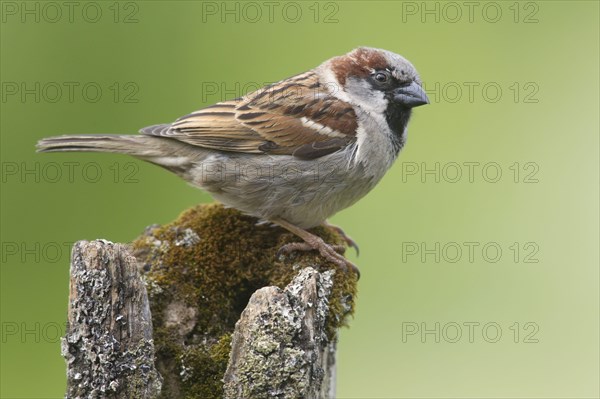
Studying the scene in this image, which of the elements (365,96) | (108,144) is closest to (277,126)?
(365,96)

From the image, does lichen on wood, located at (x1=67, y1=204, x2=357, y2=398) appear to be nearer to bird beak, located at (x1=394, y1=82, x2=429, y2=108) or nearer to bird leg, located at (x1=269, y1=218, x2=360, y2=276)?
bird leg, located at (x1=269, y1=218, x2=360, y2=276)

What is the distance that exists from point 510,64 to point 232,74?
2053 mm

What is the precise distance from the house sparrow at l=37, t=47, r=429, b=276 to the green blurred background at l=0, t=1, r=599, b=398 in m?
0.89

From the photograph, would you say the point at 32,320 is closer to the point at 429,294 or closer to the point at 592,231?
the point at 429,294

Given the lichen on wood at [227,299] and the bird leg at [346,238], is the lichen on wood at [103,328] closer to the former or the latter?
the lichen on wood at [227,299]

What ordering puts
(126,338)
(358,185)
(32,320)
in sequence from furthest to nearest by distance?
(32,320) → (358,185) → (126,338)

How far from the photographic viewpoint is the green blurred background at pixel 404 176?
4629 millimetres

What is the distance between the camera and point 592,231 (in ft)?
17.7

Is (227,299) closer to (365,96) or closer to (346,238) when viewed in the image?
(346,238)

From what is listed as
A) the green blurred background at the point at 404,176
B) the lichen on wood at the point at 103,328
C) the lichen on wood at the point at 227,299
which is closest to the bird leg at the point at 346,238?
the lichen on wood at the point at 227,299

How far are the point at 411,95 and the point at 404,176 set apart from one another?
143 centimetres

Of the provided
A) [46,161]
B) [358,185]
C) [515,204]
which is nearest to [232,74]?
[46,161]

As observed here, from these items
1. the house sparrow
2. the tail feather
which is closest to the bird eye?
the house sparrow

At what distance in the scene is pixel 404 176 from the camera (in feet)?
17.6
